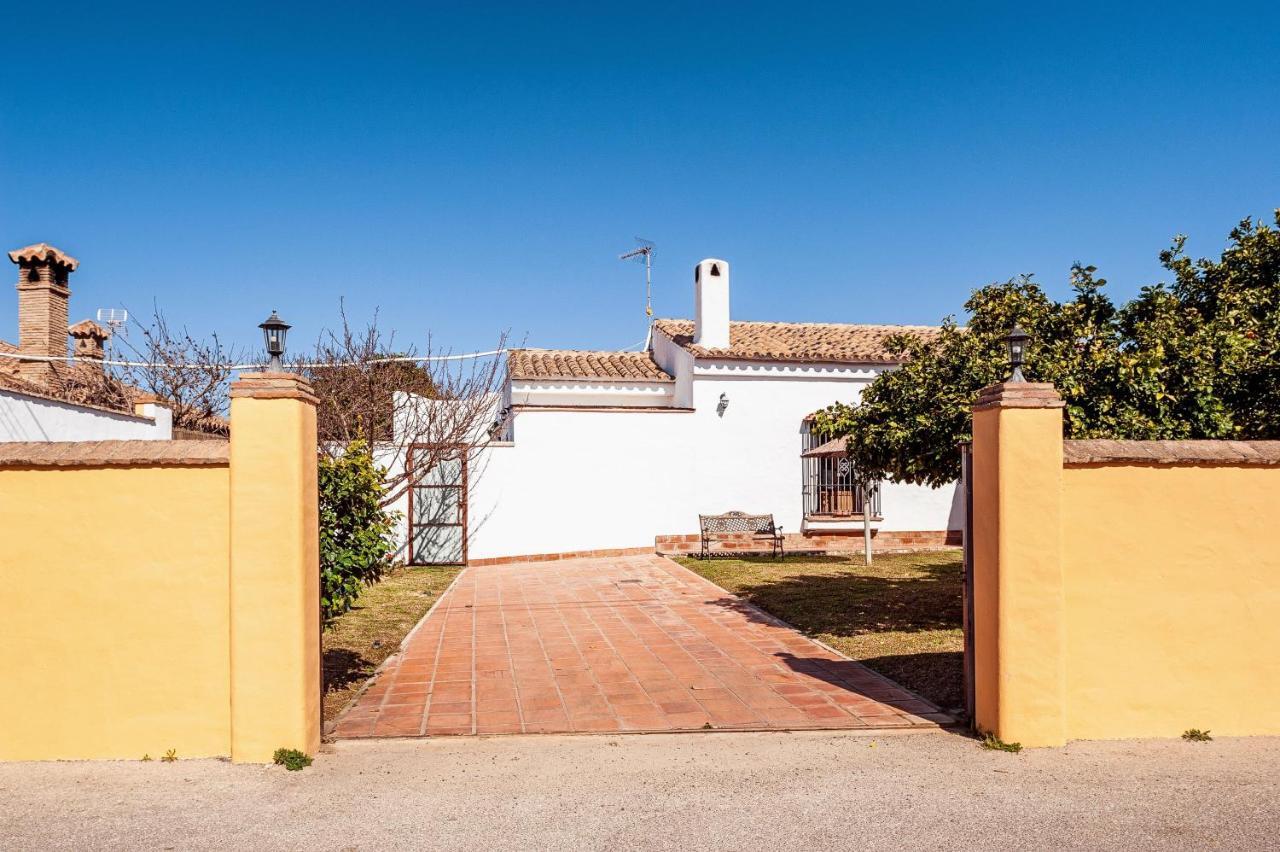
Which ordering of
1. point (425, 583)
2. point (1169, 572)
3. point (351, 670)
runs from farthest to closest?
1. point (425, 583)
2. point (351, 670)
3. point (1169, 572)

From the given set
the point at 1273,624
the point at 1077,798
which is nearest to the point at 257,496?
the point at 1077,798

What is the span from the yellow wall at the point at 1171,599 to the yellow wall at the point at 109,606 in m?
5.10

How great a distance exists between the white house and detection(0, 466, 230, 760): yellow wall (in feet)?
35.8

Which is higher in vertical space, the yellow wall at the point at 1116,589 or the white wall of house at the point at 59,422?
the white wall of house at the point at 59,422

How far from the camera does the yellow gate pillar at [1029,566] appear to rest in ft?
16.5

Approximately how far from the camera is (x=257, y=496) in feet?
15.7

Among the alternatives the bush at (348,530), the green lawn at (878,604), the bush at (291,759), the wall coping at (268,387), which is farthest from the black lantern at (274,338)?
the green lawn at (878,604)

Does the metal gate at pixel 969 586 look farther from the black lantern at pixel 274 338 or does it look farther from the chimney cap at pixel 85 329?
the chimney cap at pixel 85 329

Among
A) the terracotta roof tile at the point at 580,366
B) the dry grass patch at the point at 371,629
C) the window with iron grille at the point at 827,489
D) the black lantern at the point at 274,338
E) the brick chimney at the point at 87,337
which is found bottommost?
the dry grass patch at the point at 371,629

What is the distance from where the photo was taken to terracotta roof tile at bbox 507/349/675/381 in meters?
17.8

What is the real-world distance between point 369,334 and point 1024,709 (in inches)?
550

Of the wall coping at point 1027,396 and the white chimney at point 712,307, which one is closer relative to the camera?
the wall coping at point 1027,396

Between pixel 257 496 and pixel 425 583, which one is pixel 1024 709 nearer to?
pixel 257 496

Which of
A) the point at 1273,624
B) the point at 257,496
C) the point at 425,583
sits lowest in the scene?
the point at 425,583
